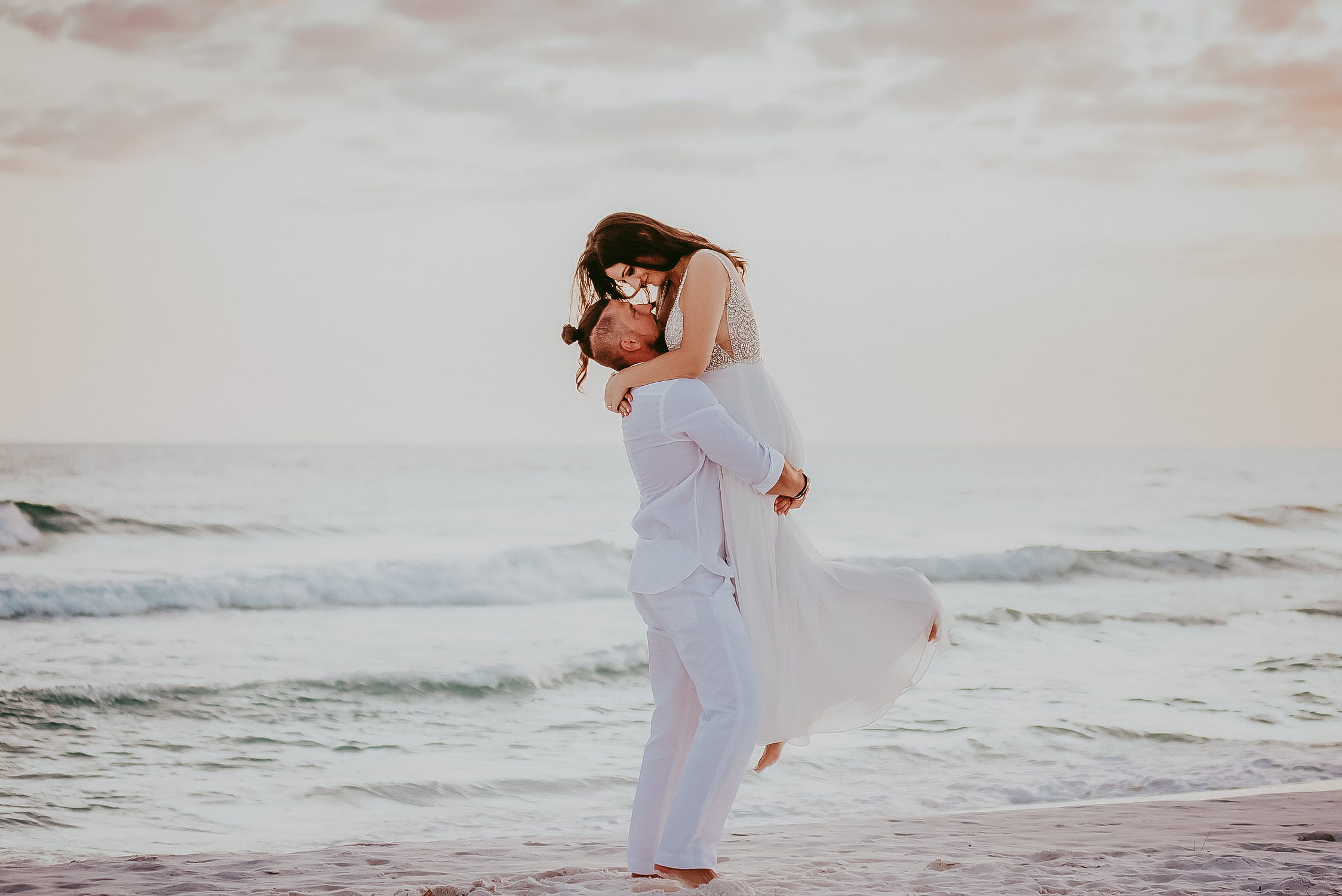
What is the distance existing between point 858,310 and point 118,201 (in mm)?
18089

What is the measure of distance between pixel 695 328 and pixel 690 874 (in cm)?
152

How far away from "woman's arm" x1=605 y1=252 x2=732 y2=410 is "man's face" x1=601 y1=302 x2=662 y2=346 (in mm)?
90

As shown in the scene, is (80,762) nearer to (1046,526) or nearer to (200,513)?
(200,513)

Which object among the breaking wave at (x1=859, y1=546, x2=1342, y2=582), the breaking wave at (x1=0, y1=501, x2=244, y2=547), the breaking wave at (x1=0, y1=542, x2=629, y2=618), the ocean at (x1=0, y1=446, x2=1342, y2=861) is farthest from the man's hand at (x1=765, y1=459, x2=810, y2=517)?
the breaking wave at (x1=0, y1=501, x2=244, y2=547)

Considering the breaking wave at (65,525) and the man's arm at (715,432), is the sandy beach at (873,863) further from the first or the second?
the breaking wave at (65,525)

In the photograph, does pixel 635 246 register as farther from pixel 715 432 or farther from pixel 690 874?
pixel 690 874

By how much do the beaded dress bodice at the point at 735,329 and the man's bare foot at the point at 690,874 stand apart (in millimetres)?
1402

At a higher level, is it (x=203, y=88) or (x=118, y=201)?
(x=203, y=88)

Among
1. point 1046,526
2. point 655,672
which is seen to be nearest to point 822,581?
point 655,672

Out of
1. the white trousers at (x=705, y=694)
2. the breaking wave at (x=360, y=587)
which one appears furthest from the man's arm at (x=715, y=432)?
the breaking wave at (x=360, y=587)

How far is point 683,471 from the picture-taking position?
2986 millimetres

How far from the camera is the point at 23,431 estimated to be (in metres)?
Result: 28.4

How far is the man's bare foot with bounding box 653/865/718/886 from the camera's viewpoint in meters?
2.94

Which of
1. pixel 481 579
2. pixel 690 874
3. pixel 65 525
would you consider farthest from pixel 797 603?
pixel 65 525
